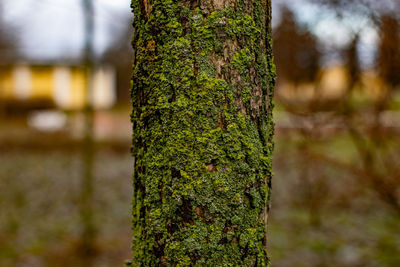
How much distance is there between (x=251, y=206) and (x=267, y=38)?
0.50 m

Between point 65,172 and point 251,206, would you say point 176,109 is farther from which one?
point 65,172

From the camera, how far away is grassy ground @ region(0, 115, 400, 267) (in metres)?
4.51

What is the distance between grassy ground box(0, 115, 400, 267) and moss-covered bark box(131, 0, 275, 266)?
10.1 ft

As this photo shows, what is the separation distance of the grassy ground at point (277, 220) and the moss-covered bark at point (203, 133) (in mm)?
3092

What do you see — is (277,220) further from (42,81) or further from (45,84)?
(42,81)

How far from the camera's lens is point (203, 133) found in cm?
102

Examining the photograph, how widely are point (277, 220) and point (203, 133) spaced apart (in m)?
5.18

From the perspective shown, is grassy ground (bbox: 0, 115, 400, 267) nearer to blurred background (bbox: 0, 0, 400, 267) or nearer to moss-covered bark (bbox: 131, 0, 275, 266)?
blurred background (bbox: 0, 0, 400, 267)

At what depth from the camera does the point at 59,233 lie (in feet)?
17.6

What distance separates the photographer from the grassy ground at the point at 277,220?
4.51 metres

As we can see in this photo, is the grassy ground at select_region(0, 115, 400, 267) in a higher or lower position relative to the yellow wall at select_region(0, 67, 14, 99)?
lower

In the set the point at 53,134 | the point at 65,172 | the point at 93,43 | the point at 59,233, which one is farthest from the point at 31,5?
the point at 53,134

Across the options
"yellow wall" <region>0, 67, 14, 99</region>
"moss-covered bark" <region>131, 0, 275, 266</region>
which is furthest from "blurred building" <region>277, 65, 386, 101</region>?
"yellow wall" <region>0, 67, 14, 99</region>

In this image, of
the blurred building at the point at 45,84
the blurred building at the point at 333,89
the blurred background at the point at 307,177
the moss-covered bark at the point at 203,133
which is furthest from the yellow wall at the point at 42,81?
the moss-covered bark at the point at 203,133
